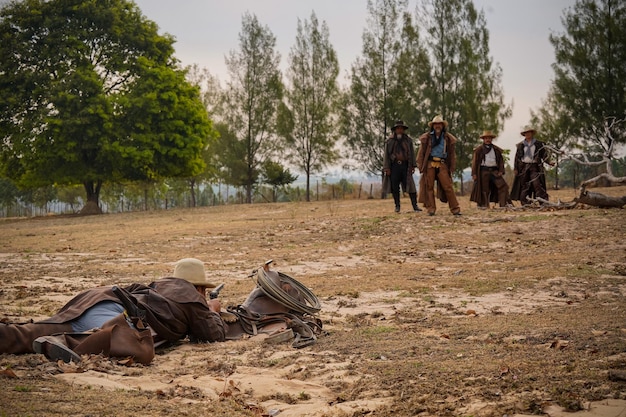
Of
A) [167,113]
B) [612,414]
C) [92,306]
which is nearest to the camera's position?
[612,414]

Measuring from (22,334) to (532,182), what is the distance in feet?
51.6

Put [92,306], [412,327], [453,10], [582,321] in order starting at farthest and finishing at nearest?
[453,10]
[412,327]
[582,321]
[92,306]

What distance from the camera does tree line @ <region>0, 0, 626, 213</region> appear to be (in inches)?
1441

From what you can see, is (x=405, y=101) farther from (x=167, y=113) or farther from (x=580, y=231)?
(x=580, y=231)

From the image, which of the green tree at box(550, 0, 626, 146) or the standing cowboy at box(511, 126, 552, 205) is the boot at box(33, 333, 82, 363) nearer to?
the standing cowboy at box(511, 126, 552, 205)

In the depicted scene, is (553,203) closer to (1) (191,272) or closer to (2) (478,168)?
(2) (478,168)

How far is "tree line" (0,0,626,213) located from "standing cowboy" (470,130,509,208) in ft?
68.3

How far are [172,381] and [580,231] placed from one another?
397 inches

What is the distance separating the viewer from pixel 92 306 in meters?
6.11

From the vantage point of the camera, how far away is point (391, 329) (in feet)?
23.4

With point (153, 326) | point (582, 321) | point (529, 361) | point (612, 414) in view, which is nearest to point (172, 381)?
point (153, 326)

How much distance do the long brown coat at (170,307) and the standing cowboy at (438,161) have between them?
11.6 meters

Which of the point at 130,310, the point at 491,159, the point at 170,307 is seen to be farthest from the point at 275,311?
the point at 491,159

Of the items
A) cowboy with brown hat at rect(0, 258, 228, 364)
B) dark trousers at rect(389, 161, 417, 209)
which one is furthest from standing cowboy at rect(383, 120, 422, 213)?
cowboy with brown hat at rect(0, 258, 228, 364)
